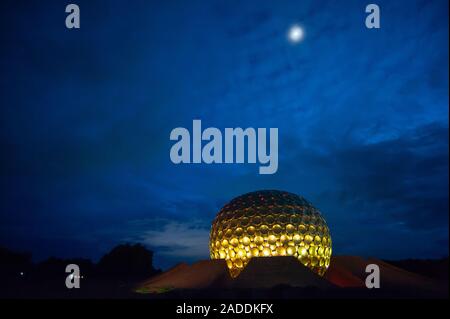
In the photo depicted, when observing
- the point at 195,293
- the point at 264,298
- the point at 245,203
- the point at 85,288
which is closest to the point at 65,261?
the point at 85,288

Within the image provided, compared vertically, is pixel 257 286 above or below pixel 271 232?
below

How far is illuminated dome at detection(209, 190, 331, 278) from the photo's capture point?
25.3m

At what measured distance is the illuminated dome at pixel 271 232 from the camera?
2528 centimetres

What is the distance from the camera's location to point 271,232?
2531cm

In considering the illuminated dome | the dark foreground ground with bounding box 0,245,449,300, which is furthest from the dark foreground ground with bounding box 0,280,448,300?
the illuminated dome

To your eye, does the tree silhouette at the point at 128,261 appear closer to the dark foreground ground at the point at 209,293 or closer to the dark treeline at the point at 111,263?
the dark treeline at the point at 111,263

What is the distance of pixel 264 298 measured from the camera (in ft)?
62.5

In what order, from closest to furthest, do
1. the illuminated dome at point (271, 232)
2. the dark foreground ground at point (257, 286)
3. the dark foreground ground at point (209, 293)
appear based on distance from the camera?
the dark foreground ground at point (209, 293) < the dark foreground ground at point (257, 286) < the illuminated dome at point (271, 232)

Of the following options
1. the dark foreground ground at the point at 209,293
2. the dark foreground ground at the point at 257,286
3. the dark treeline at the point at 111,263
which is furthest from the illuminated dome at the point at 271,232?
the dark treeline at the point at 111,263

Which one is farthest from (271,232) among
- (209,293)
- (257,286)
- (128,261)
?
(128,261)

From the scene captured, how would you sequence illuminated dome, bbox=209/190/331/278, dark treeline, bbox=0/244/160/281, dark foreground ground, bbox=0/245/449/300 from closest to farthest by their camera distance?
dark foreground ground, bbox=0/245/449/300
illuminated dome, bbox=209/190/331/278
dark treeline, bbox=0/244/160/281

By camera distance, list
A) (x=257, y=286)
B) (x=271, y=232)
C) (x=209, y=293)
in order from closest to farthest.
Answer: (x=209, y=293) < (x=257, y=286) < (x=271, y=232)

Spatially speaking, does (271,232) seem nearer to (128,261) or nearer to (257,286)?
(257,286)

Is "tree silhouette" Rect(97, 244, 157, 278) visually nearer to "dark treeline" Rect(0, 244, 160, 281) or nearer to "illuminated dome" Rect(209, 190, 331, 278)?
"dark treeline" Rect(0, 244, 160, 281)
